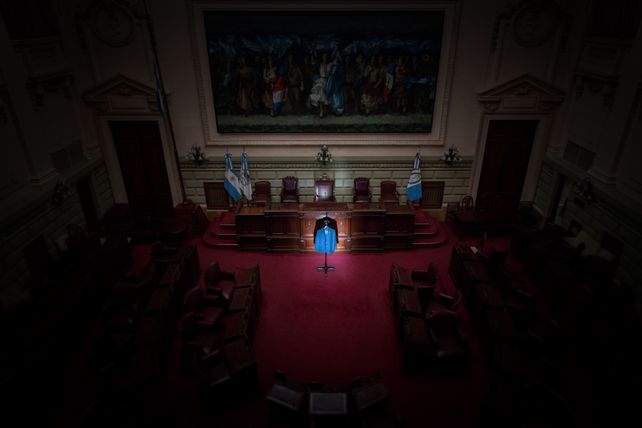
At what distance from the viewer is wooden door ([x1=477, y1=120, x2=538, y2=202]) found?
11.4 m

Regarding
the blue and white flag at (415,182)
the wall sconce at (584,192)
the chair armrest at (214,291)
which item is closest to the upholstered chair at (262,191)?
the blue and white flag at (415,182)

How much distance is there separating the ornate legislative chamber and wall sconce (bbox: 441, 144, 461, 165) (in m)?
2.12

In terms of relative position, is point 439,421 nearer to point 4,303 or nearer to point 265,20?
point 4,303

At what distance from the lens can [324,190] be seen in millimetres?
11883

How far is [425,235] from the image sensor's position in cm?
1115

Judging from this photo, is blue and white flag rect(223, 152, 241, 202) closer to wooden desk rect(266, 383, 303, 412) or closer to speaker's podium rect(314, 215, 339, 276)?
speaker's podium rect(314, 215, 339, 276)

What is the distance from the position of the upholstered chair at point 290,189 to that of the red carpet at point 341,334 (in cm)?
201

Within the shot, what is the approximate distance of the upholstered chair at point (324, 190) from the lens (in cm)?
1184

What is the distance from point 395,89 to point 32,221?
9366 millimetres

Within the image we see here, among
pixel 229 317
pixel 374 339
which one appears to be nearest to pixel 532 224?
pixel 374 339

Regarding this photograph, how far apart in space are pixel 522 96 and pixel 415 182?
144 inches

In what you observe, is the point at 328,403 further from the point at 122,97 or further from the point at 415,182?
the point at 122,97

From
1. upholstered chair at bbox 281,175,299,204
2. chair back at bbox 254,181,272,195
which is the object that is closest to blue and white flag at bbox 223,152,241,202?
chair back at bbox 254,181,272,195

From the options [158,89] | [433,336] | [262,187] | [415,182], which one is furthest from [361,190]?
[158,89]
